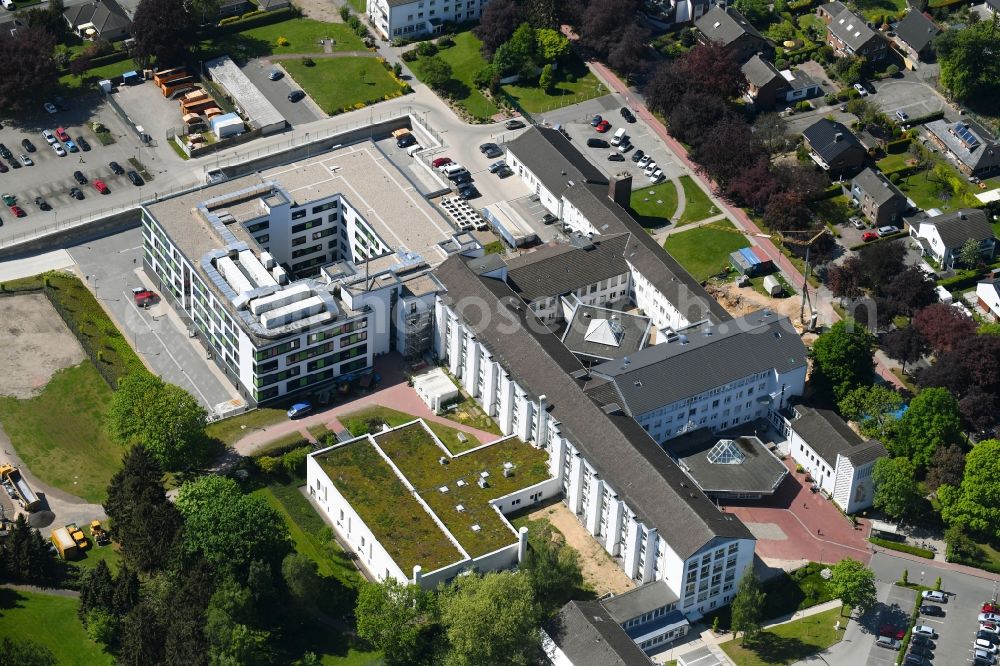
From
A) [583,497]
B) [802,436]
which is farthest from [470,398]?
[802,436]

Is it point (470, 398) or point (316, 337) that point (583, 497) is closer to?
point (470, 398)

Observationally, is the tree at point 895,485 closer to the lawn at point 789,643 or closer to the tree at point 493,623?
the lawn at point 789,643

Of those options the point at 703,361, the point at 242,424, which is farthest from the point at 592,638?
the point at 242,424

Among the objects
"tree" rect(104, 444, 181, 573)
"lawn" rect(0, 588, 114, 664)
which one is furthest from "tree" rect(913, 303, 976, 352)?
"lawn" rect(0, 588, 114, 664)

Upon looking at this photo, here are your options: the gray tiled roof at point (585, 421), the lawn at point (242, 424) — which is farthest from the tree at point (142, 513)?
the gray tiled roof at point (585, 421)

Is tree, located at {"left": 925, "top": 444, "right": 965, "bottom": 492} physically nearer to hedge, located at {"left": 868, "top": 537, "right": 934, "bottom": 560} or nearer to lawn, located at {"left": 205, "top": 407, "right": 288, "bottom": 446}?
hedge, located at {"left": 868, "top": 537, "right": 934, "bottom": 560}

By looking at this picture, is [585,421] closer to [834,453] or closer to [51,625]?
[834,453]

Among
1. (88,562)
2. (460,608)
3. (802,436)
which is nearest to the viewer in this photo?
(460,608)
